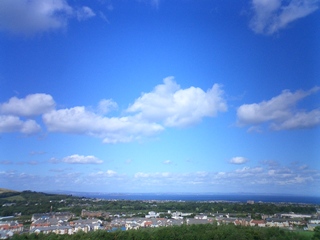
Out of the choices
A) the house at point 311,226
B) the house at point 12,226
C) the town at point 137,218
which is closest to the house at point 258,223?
the town at point 137,218

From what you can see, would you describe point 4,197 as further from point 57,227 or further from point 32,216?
A: point 57,227

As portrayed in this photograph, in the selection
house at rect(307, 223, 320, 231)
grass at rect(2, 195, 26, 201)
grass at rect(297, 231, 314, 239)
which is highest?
grass at rect(2, 195, 26, 201)

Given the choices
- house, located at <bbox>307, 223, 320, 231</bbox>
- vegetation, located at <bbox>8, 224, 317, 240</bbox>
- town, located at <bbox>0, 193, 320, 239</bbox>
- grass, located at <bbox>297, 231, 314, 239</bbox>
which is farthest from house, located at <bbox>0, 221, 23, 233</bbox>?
house, located at <bbox>307, 223, 320, 231</bbox>

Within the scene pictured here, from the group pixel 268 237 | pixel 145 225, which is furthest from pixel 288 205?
pixel 145 225

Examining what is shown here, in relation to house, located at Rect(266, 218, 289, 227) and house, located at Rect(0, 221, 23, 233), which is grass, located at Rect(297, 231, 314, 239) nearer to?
house, located at Rect(266, 218, 289, 227)

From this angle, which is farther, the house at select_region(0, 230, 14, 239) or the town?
the town

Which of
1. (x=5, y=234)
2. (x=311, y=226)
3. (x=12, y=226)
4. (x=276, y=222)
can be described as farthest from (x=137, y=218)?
(x=311, y=226)

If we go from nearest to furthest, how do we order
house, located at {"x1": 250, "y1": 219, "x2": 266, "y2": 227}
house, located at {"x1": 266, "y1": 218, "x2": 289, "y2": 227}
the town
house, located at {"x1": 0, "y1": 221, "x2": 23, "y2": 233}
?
house, located at {"x1": 0, "y1": 221, "x2": 23, "y2": 233} → the town → house, located at {"x1": 266, "y1": 218, "x2": 289, "y2": 227} → house, located at {"x1": 250, "y1": 219, "x2": 266, "y2": 227}

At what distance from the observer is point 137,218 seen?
998 centimetres

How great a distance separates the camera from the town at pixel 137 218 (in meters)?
6.98

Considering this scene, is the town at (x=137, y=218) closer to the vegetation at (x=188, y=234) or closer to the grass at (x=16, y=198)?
the grass at (x=16, y=198)

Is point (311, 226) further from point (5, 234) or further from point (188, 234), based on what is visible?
point (5, 234)

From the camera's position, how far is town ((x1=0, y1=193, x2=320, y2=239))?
6977 millimetres

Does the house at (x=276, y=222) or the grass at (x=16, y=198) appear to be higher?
the grass at (x=16, y=198)
